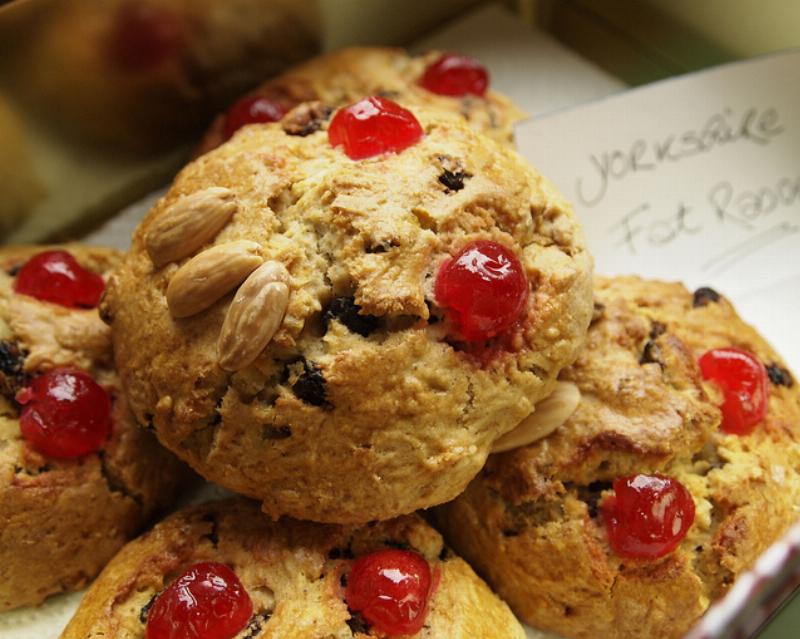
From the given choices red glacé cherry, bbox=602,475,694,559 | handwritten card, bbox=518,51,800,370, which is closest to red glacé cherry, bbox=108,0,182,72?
handwritten card, bbox=518,51,800,370

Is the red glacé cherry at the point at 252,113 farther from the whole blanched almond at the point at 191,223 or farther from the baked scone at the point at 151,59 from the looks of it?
the whole blanched almond at the point at 191,223

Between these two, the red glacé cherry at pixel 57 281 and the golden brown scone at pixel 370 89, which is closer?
the red glacé cherry at pixel 57 281

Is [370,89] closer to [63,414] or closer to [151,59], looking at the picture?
[151,59]

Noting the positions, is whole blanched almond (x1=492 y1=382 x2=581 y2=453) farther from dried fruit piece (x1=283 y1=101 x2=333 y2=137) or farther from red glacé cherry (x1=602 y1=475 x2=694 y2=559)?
dried fruit piece (x1=283 y1=101 x2=333 y2=137)

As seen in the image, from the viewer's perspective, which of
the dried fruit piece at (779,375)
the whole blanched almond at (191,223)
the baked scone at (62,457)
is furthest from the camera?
the dried fruit piece at (779,375)

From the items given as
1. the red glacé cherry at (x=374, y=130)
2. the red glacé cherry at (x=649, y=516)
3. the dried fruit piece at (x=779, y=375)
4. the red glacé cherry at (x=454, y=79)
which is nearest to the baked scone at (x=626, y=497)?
the red glacé cherry at (x=649, y=516)
